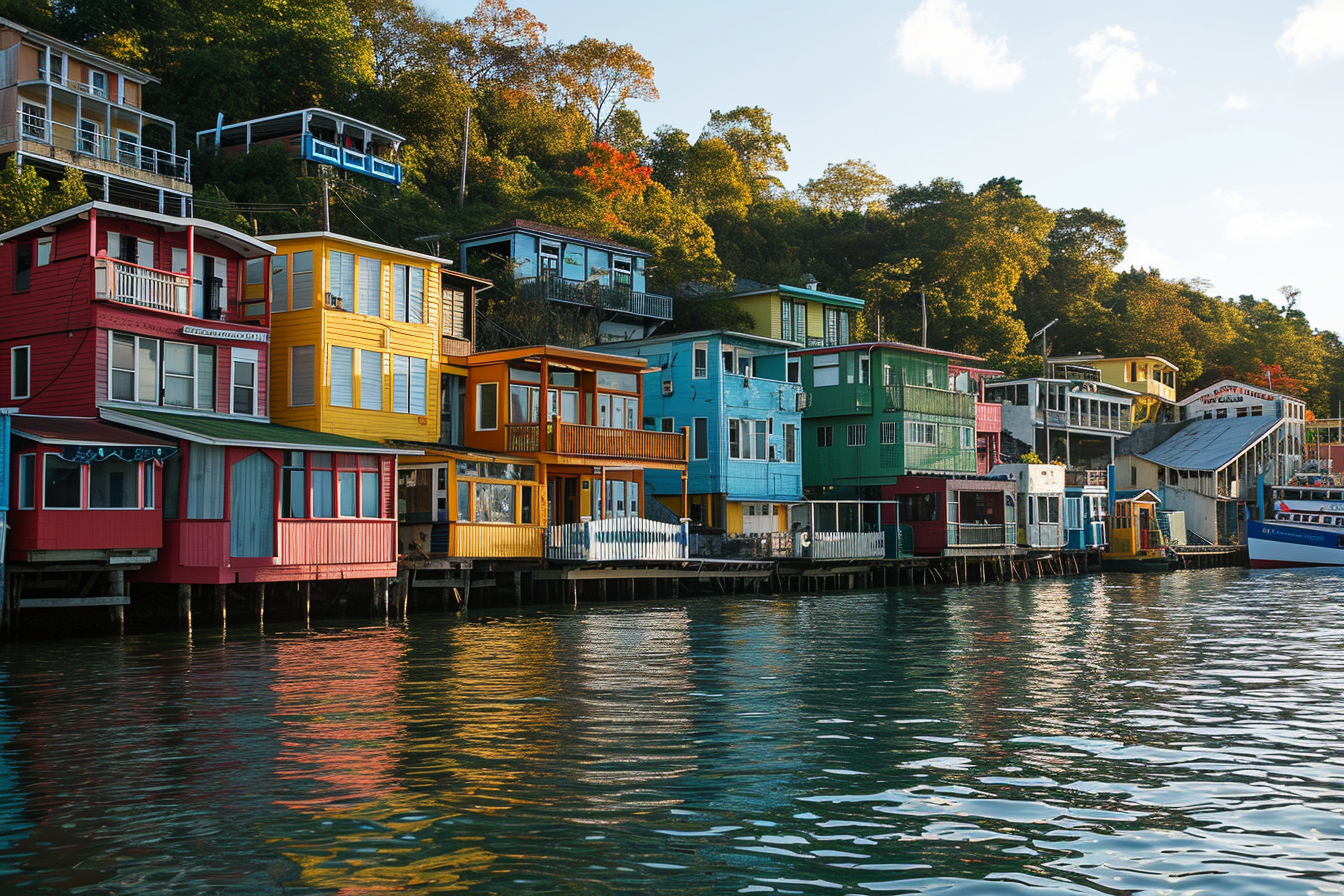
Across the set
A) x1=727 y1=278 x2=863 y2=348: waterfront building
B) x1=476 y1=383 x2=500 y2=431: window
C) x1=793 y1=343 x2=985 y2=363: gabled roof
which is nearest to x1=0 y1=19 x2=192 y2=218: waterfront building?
x1=476 y1=383 x2=500 y2=431: window

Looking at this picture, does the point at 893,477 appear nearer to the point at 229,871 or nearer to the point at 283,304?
the point at 283,304

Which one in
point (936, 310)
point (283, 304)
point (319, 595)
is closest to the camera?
point (319, 595)

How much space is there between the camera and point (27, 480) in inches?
1141

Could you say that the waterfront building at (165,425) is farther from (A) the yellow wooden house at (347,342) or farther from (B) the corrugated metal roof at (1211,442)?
(B) the corrugated metal roof at (1211,442)

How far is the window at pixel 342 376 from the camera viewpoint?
40.9 meters

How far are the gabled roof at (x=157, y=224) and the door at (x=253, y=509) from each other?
8321 millimetres

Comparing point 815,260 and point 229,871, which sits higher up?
point 815,260

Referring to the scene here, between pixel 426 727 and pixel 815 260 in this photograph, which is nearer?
pixel 426 727

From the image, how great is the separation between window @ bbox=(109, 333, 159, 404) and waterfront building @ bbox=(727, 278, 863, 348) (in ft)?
122

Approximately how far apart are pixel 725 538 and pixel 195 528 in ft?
73.6

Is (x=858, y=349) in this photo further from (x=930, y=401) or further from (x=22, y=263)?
(x=22, y=263)

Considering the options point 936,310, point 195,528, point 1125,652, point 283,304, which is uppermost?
point 936,310

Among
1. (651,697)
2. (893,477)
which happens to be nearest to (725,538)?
(893,477)

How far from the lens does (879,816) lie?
12.1 m
